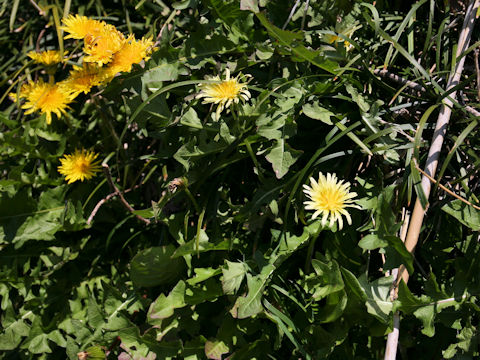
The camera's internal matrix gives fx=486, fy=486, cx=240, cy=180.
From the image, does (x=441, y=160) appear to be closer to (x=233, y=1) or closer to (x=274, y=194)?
(x=274, y=194)

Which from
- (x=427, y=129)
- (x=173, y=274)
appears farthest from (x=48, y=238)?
(x=427, y=129)

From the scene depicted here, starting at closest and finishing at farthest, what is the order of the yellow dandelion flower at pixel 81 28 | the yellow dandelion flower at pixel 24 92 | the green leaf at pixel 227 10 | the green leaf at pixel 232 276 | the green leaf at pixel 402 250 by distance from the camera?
the green leaf at pixel 402 250, the green leaf at pixel 232 276, the green leaf at pixel 227 10, the yellow dandelion flower at pixel 81 28, the yellow dandelion flower at pixel 24 92

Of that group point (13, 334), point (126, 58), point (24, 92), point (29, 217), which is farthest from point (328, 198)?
point (24, 92)

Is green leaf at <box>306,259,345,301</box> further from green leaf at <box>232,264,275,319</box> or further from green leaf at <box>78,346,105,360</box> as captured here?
green leaf at <box>78,346,105,360</box>

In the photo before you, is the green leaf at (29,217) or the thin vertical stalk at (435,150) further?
the green leaf at (29,217)

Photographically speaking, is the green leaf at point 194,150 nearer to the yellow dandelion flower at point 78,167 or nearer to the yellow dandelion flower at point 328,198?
the yellow dandelion flower at point 328,198

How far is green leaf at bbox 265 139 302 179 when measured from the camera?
1.27 meters

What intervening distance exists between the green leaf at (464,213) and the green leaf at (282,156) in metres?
0.41

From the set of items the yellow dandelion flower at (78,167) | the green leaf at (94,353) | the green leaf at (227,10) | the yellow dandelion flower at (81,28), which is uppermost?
the green leaf at (227,10)

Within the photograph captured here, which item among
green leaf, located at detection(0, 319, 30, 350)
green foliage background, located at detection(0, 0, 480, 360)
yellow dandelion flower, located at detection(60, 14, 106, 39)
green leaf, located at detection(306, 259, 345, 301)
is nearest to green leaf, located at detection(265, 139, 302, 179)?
green foliage background, located at detection(0, 0, 480, 360)

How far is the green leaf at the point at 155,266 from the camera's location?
1421mm

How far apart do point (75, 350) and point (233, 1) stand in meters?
1.14

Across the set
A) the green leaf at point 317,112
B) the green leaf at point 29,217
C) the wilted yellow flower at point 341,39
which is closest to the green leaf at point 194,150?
the green leaf at point 317,112

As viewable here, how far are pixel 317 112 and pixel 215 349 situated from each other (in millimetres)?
696
